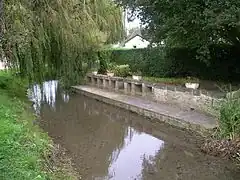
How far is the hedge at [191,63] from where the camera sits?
55.9 feet

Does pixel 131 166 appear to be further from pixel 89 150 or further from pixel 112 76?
pixel 112 76

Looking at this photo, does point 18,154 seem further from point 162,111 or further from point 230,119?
point 162,111

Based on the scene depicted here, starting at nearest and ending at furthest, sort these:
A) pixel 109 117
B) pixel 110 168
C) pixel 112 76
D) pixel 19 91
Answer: pixel 110 168 < pixel 109 117 < pixel 19 91 < pixel 112 76

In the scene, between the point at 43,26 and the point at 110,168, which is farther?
the point at 43,26

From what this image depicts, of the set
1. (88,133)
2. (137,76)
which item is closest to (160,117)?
(88,133)

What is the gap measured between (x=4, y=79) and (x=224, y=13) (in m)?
10.3

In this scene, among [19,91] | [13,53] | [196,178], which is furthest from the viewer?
[19,91]

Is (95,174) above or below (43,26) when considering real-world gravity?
below

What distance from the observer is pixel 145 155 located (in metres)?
9.16

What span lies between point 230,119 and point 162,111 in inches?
162

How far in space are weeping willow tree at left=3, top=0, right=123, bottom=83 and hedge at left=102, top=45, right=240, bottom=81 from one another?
3528 mm

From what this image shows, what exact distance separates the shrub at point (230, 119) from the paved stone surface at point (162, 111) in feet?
3.33

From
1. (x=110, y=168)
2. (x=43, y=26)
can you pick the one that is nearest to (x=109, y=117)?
(x=43, y=26)

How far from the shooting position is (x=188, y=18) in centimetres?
1102
